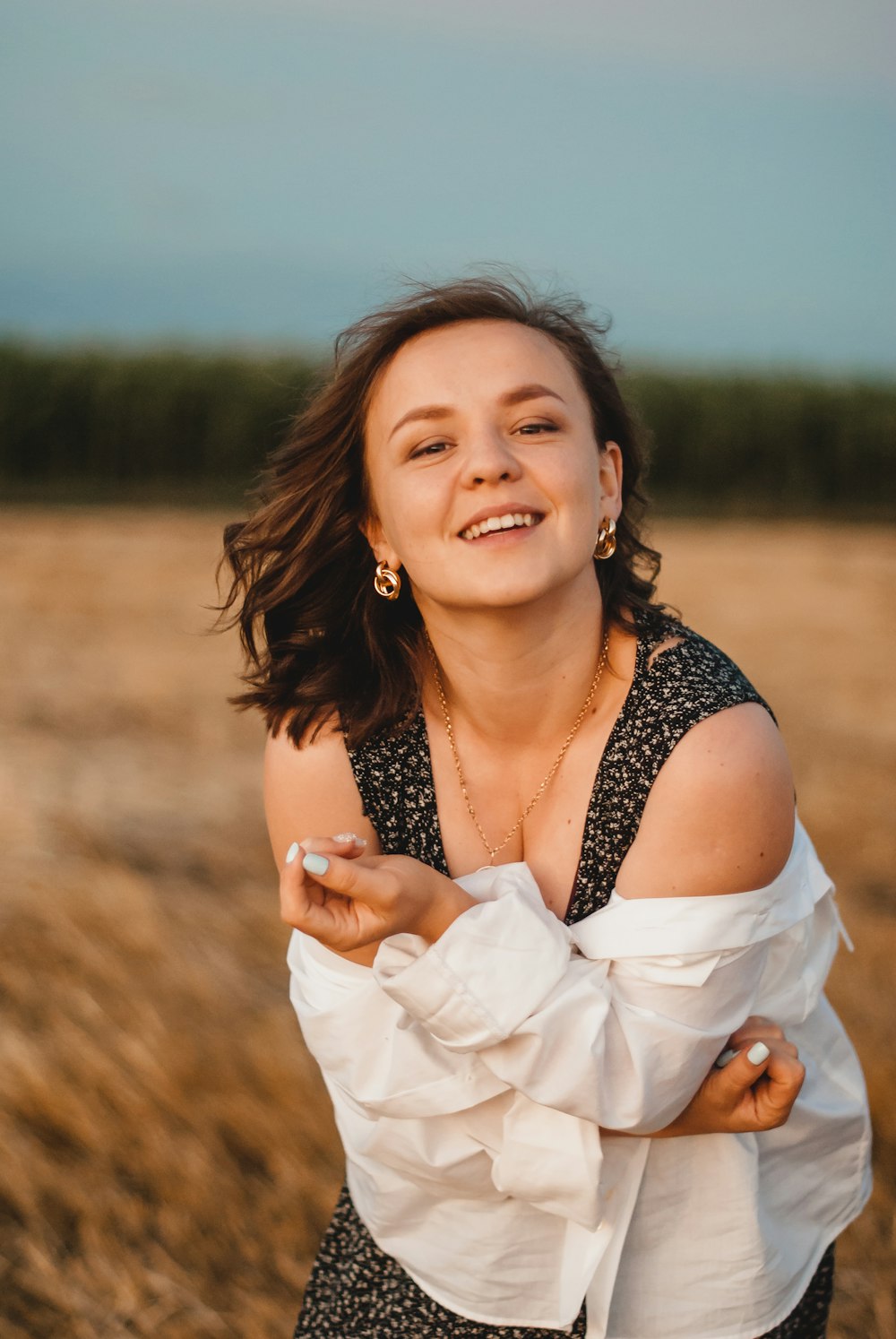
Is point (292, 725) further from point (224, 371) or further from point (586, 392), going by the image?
point (224, 371)

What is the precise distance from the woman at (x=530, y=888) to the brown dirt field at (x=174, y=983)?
590 mm

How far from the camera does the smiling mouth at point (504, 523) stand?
155cm

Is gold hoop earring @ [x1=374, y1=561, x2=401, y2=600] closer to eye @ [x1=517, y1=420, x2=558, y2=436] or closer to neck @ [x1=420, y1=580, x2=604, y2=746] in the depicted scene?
neck @ [x1=420, y1=580, x2=604, y2=746]

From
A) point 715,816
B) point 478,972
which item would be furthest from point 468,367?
point 478,972

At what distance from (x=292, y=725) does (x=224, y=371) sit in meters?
10.8

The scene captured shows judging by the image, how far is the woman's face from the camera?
1552mm

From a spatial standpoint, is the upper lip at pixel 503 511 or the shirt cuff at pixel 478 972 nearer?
the shirt cuff at pixel 478 972

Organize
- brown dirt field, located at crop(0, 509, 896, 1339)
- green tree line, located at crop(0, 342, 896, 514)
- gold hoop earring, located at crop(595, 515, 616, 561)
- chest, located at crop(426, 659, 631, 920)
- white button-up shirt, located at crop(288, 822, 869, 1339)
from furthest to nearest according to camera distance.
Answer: green tree line, located at crop(0, 342, 896, 514), brown dirt field, located at crop(0, 509, 896, 1339), gold hoop earring, located at crop(595, 515, 616, 561), chest, located at crop(426, 659, 631, 920), white button-up shirt, located at crop(288, 822, 869, 1339)

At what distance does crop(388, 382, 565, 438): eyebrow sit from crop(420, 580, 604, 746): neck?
24cm

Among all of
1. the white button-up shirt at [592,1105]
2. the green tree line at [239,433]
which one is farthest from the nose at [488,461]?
the green tree line at [239,433]

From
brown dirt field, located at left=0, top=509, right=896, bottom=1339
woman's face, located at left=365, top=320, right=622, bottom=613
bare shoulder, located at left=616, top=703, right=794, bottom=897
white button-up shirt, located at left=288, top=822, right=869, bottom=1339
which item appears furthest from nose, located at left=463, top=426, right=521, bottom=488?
brown dirt field, located at left=0, top=509, right=896, bottom=1339

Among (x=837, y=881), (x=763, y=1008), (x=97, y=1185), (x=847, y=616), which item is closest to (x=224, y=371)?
(x=847, y=616)

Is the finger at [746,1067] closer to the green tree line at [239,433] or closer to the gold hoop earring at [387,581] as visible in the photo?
the gold hoop earring at [387,581]

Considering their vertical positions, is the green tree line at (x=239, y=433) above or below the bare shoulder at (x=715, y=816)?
below
